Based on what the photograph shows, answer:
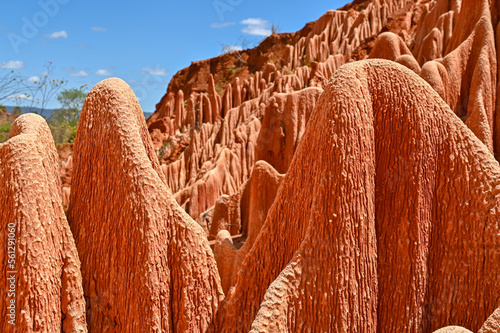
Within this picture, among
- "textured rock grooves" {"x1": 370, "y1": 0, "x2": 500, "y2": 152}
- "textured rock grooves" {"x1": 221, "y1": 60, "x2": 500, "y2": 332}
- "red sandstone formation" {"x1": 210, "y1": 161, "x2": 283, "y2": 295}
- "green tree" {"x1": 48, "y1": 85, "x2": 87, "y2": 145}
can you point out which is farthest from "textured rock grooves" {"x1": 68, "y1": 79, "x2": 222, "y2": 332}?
"green tree" {"x1": 48, "y1": 85, "x2": 87, "y2": 145}

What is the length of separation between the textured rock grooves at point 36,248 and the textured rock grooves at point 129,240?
0.62 feet

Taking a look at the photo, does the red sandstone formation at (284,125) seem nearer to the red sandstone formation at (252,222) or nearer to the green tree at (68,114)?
the red sandstone formation at (252,222)

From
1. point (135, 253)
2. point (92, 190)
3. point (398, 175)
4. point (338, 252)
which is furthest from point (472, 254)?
point (92, 190)

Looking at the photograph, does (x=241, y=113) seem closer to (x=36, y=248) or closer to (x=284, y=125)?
(x=284, y=125)

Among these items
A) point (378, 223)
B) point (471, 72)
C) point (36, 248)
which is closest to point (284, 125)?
point (471, 72)

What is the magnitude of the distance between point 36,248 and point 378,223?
2404mm

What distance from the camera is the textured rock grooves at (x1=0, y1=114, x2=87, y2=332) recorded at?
2.88 metres

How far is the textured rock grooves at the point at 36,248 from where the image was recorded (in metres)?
2.88

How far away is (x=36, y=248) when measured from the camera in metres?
2.93

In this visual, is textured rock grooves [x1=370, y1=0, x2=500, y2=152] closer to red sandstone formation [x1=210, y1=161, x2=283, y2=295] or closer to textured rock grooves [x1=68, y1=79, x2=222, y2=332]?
red sandstone formation [x1=210, y1=161, x2=283, y2=295]

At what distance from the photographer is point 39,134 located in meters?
3.36

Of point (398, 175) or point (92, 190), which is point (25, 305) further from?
point (398, 175)

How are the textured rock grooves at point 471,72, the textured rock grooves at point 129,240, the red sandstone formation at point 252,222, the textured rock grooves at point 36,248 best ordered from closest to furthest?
the textured rock grooves at point 36,248, the textured rock grooves at point 129,240, the red sandstone formation at point 252,222, the textured rock grooves at point 471,72

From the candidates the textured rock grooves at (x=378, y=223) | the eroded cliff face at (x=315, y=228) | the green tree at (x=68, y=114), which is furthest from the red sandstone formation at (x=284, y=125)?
the green tree at (x=68, y=114)
